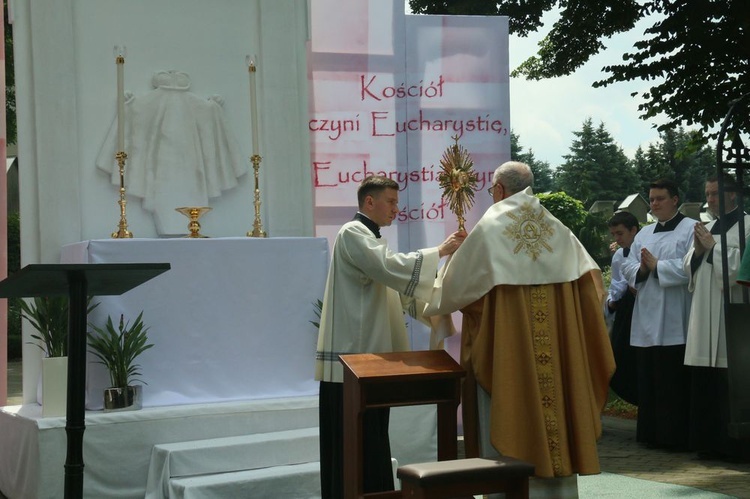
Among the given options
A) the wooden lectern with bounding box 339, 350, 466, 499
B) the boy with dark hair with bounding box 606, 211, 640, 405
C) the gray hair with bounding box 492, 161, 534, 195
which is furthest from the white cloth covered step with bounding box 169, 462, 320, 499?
the boy with dark hair with bounding box 606, 211, 640, 405

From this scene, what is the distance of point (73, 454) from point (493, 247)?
2.26m

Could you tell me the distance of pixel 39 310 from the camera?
6492 mm

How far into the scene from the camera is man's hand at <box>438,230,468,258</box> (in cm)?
522

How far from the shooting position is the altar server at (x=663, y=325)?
794cm

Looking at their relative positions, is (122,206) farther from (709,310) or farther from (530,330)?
(709,310)

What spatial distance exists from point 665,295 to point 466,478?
4459 millimetres

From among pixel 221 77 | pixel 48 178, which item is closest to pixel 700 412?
pixel 221 77

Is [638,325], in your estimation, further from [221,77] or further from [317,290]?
[221,77]

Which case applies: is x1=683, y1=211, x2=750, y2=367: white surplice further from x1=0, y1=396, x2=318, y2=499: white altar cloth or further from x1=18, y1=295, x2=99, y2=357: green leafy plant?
x1=18, y1=295, x2=99, y2=357: green leafy plant

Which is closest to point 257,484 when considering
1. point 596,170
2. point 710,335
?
point 710,335

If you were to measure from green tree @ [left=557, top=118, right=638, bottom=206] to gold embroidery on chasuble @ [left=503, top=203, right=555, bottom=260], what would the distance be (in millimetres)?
40512

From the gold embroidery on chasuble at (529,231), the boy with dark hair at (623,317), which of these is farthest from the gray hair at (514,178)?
the boy with dark hair at (623,317)

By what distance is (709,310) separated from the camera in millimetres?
7566

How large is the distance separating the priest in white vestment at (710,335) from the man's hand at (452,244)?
290 cm
